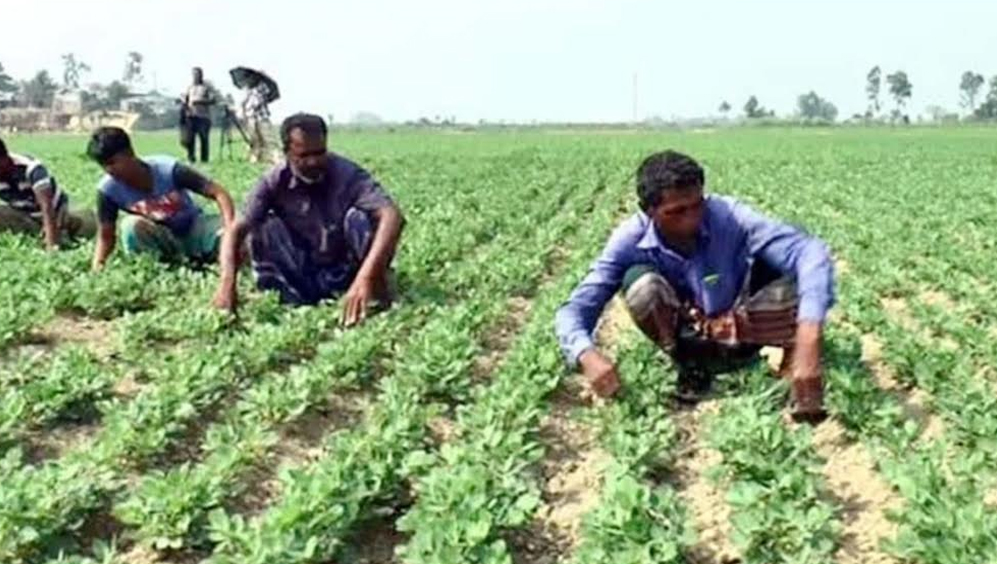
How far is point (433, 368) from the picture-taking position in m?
6.05

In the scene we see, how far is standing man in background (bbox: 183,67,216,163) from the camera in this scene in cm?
2178

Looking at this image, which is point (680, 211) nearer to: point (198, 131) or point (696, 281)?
point (696, 281)

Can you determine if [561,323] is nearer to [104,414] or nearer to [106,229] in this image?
[104,414]

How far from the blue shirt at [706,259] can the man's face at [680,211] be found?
0.55 feet

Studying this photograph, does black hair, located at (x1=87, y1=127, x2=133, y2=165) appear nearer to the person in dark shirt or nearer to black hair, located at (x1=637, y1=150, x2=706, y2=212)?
the person in dark shirt

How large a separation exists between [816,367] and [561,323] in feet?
3.33

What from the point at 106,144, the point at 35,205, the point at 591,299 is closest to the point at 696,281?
the point at 591,299

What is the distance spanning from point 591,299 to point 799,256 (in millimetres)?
818

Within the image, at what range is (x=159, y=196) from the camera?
873 cm

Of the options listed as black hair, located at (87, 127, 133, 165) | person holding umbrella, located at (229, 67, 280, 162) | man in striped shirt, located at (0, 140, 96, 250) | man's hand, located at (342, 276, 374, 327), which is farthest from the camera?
person holding umbrella, located at (229, 67, 280, 162)

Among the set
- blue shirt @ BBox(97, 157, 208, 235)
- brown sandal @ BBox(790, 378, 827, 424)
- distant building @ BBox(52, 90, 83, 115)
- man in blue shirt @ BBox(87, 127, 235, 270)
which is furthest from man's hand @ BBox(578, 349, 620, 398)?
distant building @ BBox(52, 90, 83, 115)

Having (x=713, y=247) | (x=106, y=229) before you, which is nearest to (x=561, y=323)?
(x=713, y=247)

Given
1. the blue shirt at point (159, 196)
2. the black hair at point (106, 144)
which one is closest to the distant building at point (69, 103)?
the blue shirt at point (159, 196)

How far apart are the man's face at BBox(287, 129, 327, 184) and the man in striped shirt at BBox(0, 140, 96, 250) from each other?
257cm
